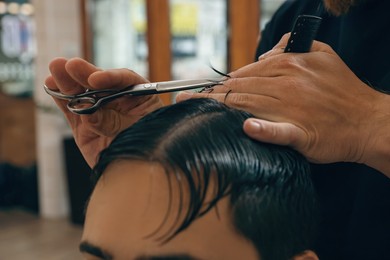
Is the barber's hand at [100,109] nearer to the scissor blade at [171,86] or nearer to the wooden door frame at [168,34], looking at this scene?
the scissor blade at [171,86]

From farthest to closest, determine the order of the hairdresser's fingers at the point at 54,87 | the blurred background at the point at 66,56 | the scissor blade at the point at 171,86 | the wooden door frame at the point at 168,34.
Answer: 1. the blurred background at the point at 66,56
2. the wooden door frame at the point at 168,34
3. the hairdresser's fingers at the point at 54,87
4. the scissor blade at the point at 171,86

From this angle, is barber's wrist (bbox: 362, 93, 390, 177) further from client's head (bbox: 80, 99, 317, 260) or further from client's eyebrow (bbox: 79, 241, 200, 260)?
client's eyebrow (bbox: 79, 241, 200, 260)

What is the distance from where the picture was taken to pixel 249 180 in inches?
34.3

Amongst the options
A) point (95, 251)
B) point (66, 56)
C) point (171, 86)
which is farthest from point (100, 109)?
point (66, 56)

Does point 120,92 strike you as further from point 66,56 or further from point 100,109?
point 66,56

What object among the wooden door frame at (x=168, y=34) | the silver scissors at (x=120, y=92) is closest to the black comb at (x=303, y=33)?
the silver scissors at (x=120, y=92)

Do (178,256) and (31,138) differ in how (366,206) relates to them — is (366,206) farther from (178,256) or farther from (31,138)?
(31,138)

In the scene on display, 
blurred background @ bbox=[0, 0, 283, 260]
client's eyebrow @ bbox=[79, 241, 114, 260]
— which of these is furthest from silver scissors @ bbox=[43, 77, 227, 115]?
blurred background @ bbox=[0, 0, 283, 260]

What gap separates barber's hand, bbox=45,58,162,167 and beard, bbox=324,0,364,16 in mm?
412

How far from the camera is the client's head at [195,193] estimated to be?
2.70ft

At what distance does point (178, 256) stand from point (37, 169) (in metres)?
5.20

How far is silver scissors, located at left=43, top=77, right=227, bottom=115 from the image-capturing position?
0.93 meters

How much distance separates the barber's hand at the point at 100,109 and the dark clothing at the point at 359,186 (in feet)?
1.37

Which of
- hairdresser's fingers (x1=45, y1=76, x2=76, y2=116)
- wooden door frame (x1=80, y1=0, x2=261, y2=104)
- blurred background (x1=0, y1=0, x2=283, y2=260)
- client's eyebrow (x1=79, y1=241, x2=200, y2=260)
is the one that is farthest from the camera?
blurred background (x1=0, y1=0, x2=283, y2=260)
